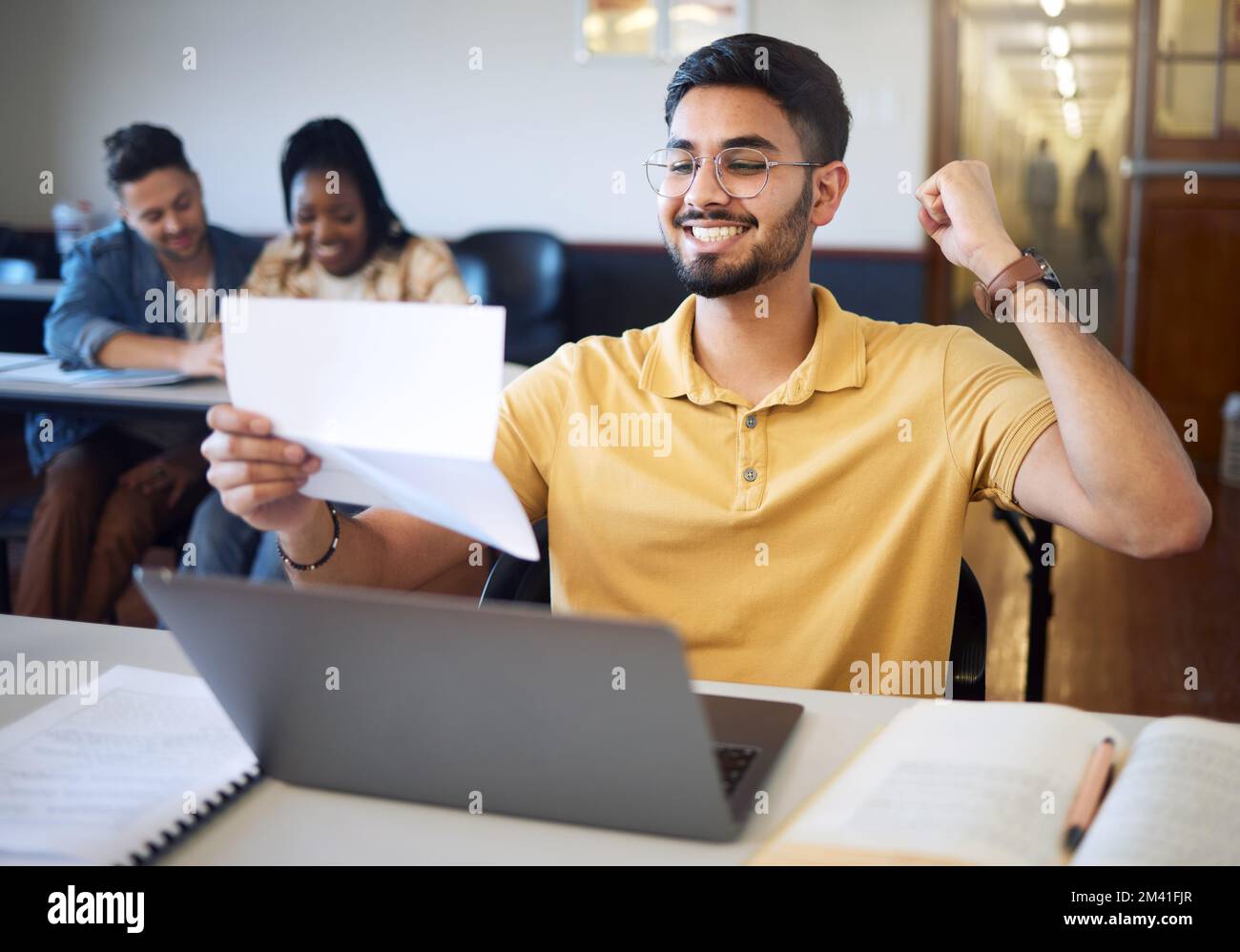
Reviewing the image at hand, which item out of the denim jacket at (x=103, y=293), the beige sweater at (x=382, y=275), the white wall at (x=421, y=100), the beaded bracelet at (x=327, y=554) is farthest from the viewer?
the white wall at (x=421, y=100)

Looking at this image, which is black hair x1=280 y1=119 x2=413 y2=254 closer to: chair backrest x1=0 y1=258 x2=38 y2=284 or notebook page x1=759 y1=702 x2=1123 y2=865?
chair backrest x1=0 y1=258 x2=38 y2=284

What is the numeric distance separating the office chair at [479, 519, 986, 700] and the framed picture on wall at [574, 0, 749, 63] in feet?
11.2

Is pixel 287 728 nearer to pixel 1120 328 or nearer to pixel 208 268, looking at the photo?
pixel 208 268

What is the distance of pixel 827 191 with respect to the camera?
1.54 m

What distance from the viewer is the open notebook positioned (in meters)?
0.75

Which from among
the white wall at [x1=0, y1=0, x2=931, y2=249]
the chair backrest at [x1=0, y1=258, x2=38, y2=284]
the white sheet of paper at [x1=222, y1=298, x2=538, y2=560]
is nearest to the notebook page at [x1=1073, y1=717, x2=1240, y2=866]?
the white sheet of paper at [x1=222, y1=298, x2=538, y2=560]

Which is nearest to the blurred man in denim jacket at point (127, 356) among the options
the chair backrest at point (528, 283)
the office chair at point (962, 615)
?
the office chair at point (962, 615)

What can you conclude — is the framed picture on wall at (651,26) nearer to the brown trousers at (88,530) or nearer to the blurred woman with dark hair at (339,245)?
the blurred woman with dark hair at (339,245)

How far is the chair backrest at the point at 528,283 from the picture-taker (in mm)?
4320

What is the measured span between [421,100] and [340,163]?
2094mm

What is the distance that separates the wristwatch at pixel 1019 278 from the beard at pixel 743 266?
0.23 meters

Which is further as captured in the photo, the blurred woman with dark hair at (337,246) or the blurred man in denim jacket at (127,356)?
the blurred woman with dark hair at (337,246)
